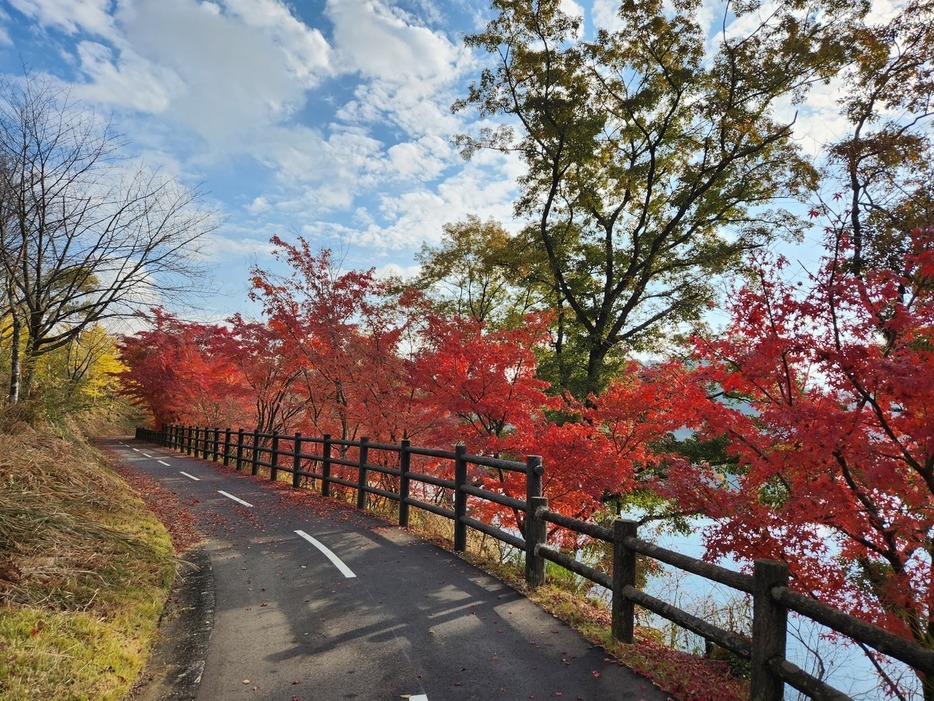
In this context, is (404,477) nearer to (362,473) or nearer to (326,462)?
(362,473)

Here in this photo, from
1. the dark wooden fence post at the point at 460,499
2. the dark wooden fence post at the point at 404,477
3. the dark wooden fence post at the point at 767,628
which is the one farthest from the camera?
the dark wooden fence post at the point at 404,477

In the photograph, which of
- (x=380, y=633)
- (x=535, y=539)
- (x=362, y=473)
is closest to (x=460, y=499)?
(x=535, y=539)

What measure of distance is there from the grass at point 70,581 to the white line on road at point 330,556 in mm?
1941

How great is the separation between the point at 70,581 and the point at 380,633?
9.32 feet

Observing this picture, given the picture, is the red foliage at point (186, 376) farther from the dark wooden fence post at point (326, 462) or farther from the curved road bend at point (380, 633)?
the curved road bend at point (380, 633)

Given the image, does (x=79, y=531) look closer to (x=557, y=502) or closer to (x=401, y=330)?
(x=557, y=502)

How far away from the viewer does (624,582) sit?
15.3 ft

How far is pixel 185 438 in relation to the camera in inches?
1179

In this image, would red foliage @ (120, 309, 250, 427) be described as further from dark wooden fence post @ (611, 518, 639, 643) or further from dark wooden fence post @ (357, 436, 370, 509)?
dark wooden fence post @ (611, 518, 639, 643)

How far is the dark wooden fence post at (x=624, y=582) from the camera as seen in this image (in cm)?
464

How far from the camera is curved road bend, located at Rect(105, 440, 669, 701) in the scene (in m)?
3.86

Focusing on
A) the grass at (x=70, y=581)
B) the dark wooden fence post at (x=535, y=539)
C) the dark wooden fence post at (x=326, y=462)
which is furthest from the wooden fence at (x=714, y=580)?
the dark wooden fence post at (x=326, y=462)

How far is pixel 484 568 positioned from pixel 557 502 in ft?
12.6

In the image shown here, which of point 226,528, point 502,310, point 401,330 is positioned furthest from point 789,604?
point 502,310
